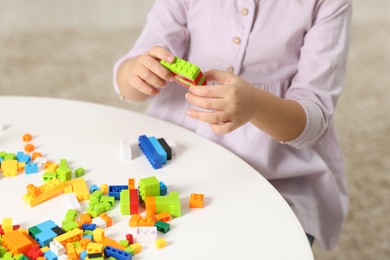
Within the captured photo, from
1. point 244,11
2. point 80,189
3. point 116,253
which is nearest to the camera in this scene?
point 116,253

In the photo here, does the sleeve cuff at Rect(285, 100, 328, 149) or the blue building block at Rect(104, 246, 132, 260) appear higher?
the blue building block at Rect(104, 246, 132, 260)

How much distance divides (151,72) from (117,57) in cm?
120

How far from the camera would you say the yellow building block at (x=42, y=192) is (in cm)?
70

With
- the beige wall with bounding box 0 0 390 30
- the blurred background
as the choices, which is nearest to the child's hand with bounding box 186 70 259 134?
the blurred background

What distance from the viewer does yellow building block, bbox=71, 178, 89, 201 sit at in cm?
71

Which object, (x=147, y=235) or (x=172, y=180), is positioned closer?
(x=147, y=235)

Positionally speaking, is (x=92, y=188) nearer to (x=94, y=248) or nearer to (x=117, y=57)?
(x=94, y=248)

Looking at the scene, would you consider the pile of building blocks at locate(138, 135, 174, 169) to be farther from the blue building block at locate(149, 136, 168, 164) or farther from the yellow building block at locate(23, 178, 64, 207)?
the yellow building block at locate(23, 178, 64, 207)

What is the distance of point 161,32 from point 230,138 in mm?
202

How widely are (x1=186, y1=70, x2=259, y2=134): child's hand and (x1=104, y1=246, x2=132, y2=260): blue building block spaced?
0.63 feet

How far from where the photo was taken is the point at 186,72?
2.43 feet

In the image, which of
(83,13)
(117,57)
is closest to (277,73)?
(117,57)

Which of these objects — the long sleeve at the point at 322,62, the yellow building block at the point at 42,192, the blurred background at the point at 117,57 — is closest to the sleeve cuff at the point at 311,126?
the long sleeve at the point at 322,62

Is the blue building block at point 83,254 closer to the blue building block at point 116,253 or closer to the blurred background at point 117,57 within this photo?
the blue building block at point 116,253
